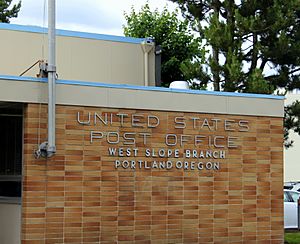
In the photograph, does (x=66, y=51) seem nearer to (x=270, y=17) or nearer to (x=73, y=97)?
(x=73, y=97)

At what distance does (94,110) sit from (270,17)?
24.5 feet

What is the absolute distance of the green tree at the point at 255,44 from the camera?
1811 centimetres

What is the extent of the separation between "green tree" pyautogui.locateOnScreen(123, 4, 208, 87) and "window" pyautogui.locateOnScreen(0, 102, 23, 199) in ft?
23.9

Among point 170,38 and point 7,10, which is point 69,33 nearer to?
point 170,38

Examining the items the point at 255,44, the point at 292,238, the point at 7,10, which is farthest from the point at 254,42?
the point at 7,10

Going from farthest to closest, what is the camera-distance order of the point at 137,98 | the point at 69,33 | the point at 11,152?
the point at 69,33 → the point at 11,152 → the point at 137,98

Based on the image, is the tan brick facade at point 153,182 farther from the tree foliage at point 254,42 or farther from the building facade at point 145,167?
the tree foliage at point 254,42

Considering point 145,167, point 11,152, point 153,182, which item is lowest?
point 153,182

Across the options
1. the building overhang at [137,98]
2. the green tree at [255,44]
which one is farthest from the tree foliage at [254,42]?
the building overhang at [137,98]

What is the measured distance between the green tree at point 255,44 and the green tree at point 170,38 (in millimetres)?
1034

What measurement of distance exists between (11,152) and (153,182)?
2.82m

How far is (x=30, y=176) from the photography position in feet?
39.1

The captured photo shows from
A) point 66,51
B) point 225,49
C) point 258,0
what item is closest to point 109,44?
point 66,51

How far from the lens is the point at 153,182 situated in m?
13.1
